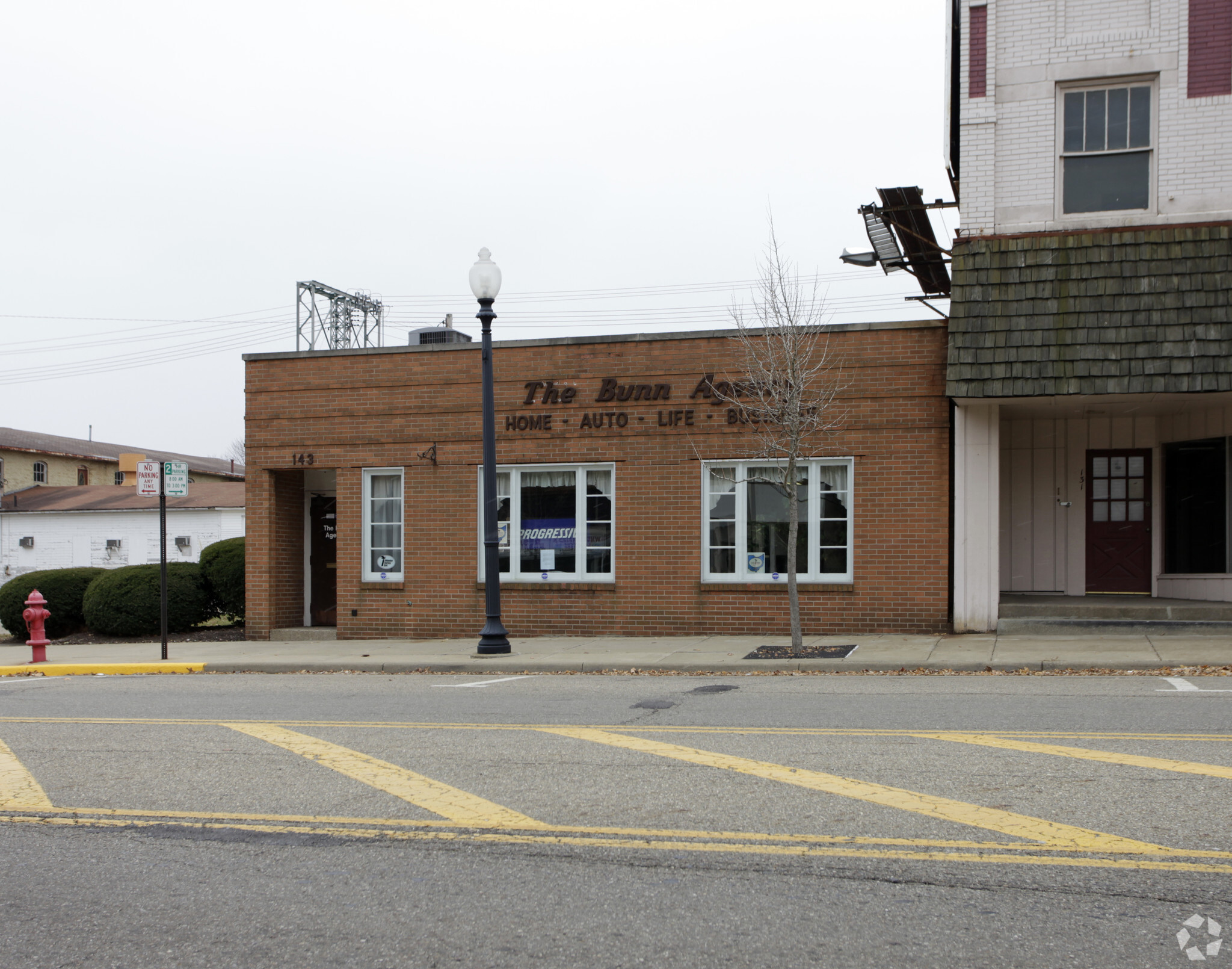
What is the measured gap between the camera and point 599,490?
16391mm

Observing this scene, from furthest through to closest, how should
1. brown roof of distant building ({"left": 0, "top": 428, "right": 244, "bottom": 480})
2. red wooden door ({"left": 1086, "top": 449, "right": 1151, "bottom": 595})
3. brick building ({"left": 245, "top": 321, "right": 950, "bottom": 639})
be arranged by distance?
brown roof of distant building ({"left": 0, "top": 428, "right": 244, "bottom": 480}), red wooden door ({"left": 1086, "top": 449, "right": 1151, "bottom": 595}), brick building ({"left": 245, "top": 321, "right": 950, "bottom": 639})

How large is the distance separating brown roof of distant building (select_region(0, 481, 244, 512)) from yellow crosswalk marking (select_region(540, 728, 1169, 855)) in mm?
35354

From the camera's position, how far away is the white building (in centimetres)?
4069

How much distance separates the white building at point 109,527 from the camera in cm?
4069

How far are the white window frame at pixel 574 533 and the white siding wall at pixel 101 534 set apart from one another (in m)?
25.5

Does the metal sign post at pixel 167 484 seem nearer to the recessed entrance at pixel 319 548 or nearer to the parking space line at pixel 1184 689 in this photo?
the recessed entrance at pixel 319 548

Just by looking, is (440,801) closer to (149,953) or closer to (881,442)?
(149,953)

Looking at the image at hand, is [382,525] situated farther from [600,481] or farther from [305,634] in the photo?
[600,481]

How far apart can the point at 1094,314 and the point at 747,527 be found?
5252 millimetres

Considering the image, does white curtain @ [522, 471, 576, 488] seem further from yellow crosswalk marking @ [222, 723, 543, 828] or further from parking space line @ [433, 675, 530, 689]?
yellow crosswalk marking @ [222, 723, 543, 828]

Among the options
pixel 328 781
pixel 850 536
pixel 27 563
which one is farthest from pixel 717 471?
pixel 27 563

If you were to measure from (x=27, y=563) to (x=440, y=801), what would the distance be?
4368 centimetres

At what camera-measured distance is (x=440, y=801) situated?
6.18m

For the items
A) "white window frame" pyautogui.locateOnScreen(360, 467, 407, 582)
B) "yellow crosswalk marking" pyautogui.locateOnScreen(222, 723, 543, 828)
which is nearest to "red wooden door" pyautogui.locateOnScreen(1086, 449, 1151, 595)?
"white window frame" pyautogui.locateOnScreen(360, 467, 407, 582)
